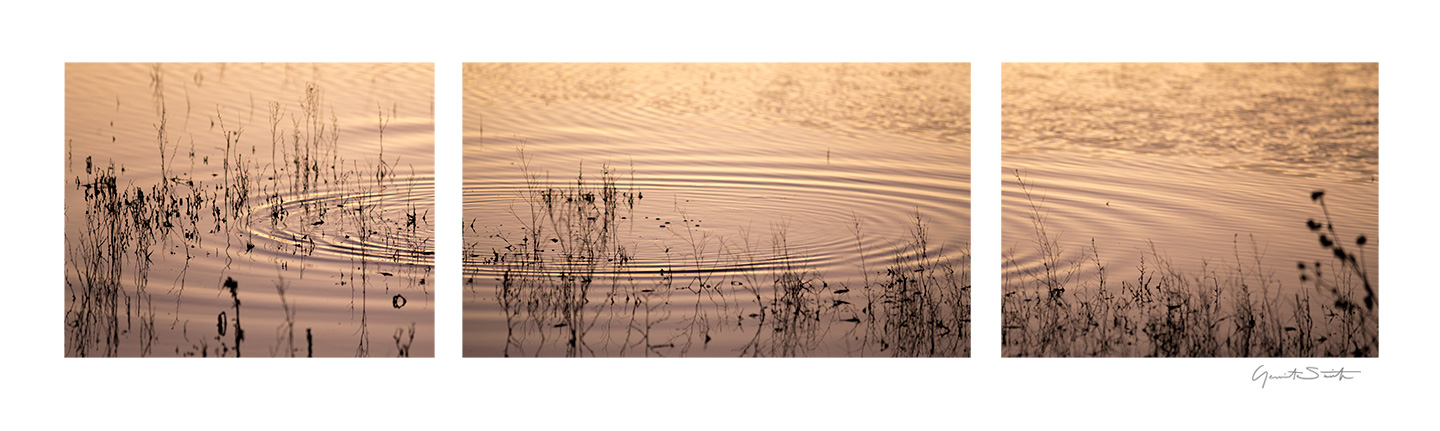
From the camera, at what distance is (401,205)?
3320mm

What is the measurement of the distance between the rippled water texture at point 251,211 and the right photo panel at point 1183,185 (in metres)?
2.09

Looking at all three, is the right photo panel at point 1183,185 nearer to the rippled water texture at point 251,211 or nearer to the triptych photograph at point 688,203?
the triptych photograph at point 688,203

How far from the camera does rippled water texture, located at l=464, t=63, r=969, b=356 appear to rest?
333 centimetres

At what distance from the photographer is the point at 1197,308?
11.1 feet
